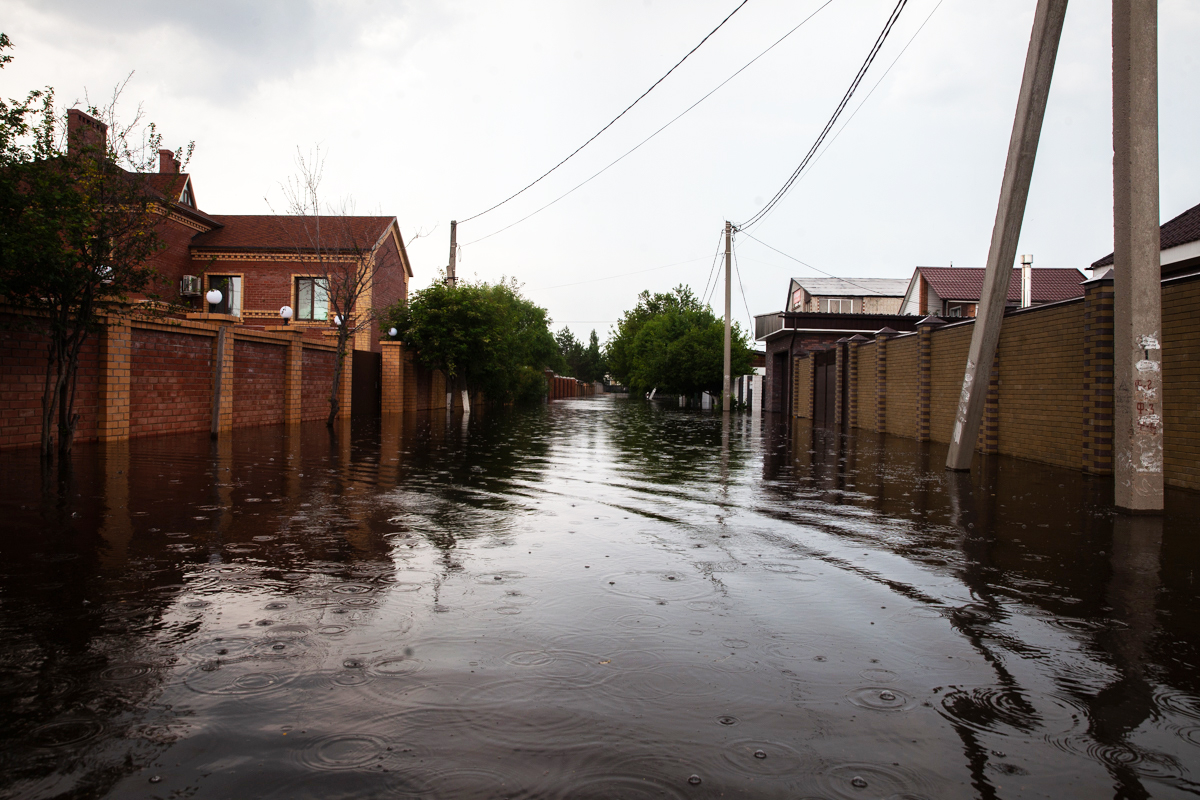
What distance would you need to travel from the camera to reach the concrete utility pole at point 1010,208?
9.09 meters

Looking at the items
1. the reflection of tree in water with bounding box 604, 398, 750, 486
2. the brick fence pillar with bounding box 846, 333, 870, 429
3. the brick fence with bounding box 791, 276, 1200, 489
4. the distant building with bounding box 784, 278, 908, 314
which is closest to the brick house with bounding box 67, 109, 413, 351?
the reflection of tree in water with bounding box 604, 398, 750, 486

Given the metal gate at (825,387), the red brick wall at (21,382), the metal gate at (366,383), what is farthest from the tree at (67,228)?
the metal gate at (825,387)

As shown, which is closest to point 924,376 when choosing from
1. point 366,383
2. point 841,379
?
point 841,379

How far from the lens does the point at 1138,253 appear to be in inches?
289

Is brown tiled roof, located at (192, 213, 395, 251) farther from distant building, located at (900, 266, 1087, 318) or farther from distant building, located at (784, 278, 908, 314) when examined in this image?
distant building, located at (784, 278, 908, 314)

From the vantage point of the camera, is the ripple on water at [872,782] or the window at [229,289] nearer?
the ripple on water at [872,782]

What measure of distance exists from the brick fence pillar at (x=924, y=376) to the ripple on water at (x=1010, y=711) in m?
14.9

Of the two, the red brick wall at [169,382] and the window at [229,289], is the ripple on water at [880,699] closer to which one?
the red brick wall at [169,382]

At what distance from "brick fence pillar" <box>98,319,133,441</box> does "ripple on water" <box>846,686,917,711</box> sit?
13.2 metres

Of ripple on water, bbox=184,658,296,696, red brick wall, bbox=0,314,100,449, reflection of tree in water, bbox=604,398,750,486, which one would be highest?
red brick wall, bbox=0,314,100,449

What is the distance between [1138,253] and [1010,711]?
20.5 feet

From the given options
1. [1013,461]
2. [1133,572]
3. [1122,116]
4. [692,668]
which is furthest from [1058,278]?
[692,668]

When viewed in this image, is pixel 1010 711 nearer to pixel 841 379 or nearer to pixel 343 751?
pixel 343 751

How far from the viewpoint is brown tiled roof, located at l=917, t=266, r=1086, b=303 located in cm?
4247
